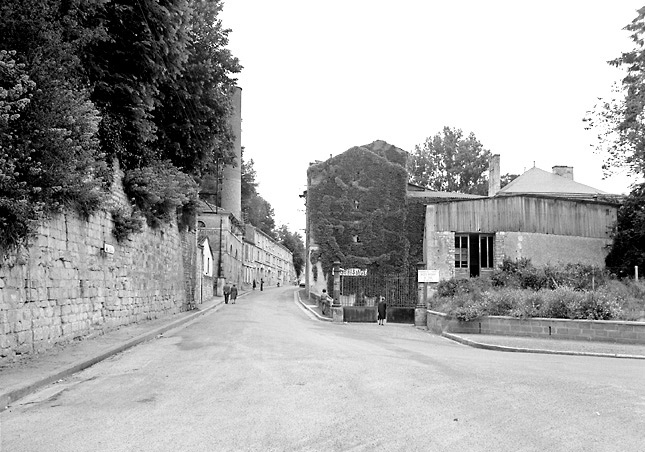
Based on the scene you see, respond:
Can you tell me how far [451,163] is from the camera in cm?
7469

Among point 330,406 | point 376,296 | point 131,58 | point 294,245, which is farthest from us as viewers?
point 294,245

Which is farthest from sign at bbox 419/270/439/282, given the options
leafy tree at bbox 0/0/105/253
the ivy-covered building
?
leafy tree at bbox 0/0/105/253

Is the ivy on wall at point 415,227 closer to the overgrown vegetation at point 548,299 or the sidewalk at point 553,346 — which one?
the overgrown vegetation at point 548,299

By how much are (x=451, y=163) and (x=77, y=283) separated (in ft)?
215

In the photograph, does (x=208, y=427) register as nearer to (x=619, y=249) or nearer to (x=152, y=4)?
(x=152, y=4)

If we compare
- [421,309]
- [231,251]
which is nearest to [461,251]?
[421,309]

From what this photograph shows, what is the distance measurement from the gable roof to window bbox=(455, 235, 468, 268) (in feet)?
46.4

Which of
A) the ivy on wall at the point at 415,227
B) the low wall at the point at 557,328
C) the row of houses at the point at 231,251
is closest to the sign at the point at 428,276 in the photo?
the low wall at the point at 557,328

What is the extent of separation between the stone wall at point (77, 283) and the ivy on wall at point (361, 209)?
2059cm

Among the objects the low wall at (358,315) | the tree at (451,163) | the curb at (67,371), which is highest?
the tree at (451,163)

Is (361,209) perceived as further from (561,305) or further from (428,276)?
(561,305)

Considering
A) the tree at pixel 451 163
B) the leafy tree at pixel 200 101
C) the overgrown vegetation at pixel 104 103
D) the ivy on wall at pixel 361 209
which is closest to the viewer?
the overgrown vegetation at pixel 104 103

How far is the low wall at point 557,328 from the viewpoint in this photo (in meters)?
16.6

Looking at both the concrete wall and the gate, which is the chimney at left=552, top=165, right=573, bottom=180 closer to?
the concrete wall
